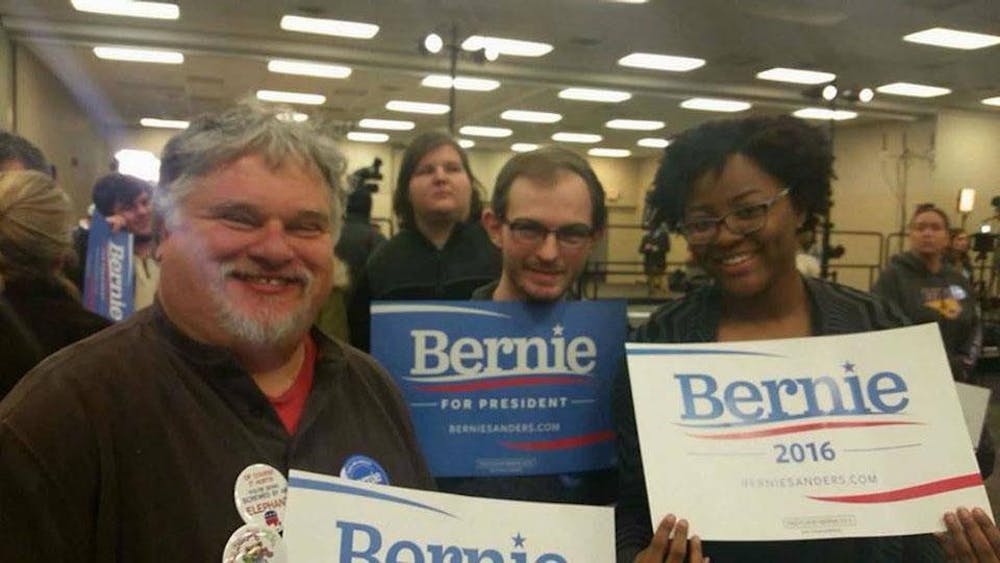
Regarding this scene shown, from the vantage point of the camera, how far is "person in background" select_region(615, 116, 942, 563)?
1.39 metres

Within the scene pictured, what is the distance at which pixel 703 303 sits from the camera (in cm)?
153

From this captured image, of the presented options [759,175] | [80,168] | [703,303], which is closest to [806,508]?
[703,303]

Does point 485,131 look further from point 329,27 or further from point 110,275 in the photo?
point 110,275

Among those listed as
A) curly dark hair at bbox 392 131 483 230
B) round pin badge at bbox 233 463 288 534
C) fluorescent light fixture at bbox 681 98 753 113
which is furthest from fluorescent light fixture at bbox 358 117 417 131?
round pin badge at bbox 233 463 288 534

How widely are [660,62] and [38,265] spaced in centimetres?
898

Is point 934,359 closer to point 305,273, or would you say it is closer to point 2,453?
point 305,273

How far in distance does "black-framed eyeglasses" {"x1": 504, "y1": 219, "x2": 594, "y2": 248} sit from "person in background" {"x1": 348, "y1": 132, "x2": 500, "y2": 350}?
63 centimetres

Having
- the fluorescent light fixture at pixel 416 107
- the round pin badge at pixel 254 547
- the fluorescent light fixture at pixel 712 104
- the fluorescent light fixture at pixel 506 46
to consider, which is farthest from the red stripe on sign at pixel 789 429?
the fluorescent light fixture at pixel 416 107

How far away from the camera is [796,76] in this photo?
35.2 feet

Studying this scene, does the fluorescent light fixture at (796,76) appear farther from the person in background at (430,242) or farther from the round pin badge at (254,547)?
the round pin badge at (254,547)

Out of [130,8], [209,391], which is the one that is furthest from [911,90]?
[209,391]

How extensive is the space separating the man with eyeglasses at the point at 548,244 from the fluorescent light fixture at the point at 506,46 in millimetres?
7771

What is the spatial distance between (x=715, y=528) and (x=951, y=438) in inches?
16.9

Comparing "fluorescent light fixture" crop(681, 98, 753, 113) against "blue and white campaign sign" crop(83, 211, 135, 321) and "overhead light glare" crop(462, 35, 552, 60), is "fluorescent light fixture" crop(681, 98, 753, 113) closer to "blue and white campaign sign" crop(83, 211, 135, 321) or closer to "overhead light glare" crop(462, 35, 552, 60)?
"overhead light glare" crop(462, 35, 552, 60)
